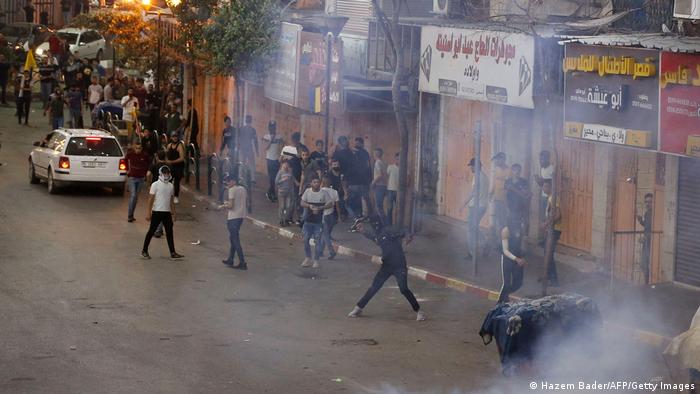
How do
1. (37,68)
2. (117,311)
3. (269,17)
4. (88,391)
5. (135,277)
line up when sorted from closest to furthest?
1. (88,391)
2. (117,311)
3. (135,277)
4. (269,17)
5. (37,68)

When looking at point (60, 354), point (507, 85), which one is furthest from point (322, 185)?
point (60, 354)

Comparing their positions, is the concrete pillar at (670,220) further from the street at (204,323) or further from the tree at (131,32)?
the tree at (131,32)

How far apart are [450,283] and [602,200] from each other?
3.30 m

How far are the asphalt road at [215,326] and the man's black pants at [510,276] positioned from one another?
2.09 ft

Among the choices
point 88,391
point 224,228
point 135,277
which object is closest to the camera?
point 88,391

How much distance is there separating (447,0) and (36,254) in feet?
34.4

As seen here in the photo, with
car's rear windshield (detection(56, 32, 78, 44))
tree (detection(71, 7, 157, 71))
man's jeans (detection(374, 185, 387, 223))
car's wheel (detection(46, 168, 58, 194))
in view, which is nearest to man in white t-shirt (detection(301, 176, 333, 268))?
man's jeans (detection(374, 185, 387, 223))

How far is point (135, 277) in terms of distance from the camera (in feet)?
70.0

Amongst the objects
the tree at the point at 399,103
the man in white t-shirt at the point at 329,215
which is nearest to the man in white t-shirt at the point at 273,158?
the tree at the point at 399,103

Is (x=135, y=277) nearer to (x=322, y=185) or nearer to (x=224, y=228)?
(x=322, y=185)

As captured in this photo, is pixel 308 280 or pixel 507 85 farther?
pixel 507 85

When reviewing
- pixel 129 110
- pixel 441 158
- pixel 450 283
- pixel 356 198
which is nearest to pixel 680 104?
pixel 450 283

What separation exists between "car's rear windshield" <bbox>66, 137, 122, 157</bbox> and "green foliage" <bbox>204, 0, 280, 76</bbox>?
459 centimetres

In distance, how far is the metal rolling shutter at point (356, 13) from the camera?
32128 mm
